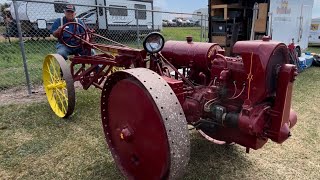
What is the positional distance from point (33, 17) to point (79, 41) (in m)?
11.0

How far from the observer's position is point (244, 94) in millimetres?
2445

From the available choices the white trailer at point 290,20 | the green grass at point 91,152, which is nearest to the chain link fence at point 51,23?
the white trailer at point 290,20

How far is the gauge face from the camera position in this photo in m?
2.67

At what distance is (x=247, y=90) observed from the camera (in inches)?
92.4

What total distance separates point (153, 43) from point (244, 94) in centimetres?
94

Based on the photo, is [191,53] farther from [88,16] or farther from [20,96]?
[88,16]

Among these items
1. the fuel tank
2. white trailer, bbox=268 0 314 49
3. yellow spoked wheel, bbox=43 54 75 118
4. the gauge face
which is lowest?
yellow spoked wheel, bbox=43 54 75 118

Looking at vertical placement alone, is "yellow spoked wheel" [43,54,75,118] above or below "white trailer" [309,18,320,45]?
below

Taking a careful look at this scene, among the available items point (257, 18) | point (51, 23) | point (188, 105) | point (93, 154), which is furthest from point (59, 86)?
point (51, 23)

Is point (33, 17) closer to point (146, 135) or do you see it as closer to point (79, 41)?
point (79, 41)

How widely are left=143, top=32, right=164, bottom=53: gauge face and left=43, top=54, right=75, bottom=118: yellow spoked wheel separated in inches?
68.0

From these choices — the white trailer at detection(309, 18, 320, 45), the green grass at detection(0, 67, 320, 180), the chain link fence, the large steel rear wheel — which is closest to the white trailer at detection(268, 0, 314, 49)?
the chain link fence

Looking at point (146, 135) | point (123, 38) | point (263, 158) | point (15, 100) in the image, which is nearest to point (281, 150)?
point (263, 158)

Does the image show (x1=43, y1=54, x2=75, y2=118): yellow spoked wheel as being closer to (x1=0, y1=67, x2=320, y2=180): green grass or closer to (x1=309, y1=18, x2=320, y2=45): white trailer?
(x1=0, y1=67, x2=320, y2=180): green grass
